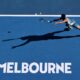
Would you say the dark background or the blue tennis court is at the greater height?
the dark background

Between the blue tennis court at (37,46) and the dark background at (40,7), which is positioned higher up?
the dark background at (40,7)

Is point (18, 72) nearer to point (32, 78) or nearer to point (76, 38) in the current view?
point (32, 78)

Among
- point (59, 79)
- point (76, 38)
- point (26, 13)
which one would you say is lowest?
point (59, 79)

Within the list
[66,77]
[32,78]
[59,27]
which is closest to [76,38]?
[59,27]

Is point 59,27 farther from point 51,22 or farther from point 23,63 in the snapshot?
point 23,63

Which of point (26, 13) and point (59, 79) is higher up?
point (26, 13)

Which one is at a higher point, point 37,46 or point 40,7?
point 40,7

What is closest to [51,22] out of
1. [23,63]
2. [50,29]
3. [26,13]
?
[50,29]
